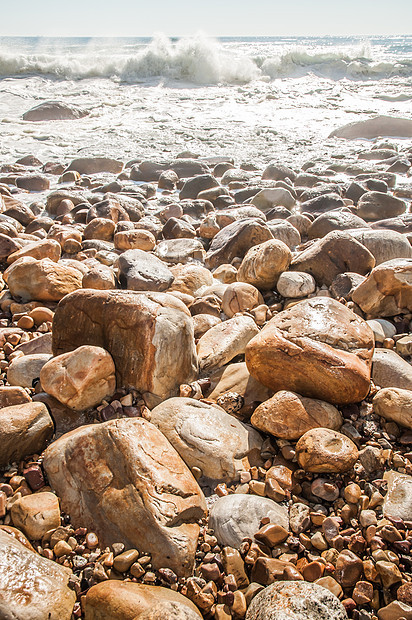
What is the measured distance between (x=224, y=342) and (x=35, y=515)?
4.71ft

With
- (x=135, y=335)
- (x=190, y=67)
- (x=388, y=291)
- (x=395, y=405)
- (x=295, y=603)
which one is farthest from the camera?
(x=190, y=67)

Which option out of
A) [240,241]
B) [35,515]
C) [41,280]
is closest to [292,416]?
[35,515]

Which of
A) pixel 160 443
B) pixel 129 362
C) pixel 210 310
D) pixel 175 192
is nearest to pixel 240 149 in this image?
pixel 175 192

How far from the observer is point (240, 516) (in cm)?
180

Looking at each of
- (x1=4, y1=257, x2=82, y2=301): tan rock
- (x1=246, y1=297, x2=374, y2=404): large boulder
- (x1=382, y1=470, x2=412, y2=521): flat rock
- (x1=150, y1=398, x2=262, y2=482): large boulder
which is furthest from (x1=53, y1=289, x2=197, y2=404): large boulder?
(x1=382, y1=470, x2=412, y2=521): flat rock

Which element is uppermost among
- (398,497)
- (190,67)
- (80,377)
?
(190,67)

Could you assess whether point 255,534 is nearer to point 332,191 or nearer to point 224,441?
point 224,441

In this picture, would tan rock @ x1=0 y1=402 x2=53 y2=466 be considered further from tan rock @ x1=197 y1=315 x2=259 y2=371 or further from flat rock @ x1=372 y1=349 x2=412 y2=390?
flat rock @ x1=372 y1=349 x2=412 y2=390

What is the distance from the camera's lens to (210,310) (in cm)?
338

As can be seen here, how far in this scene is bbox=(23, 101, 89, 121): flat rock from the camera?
1139cm

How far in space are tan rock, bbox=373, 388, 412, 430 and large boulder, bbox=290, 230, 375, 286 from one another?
4.95 feet

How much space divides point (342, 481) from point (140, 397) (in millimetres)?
1088

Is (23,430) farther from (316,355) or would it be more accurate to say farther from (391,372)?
(391,372)

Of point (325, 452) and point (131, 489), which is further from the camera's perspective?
point (325, 452)
